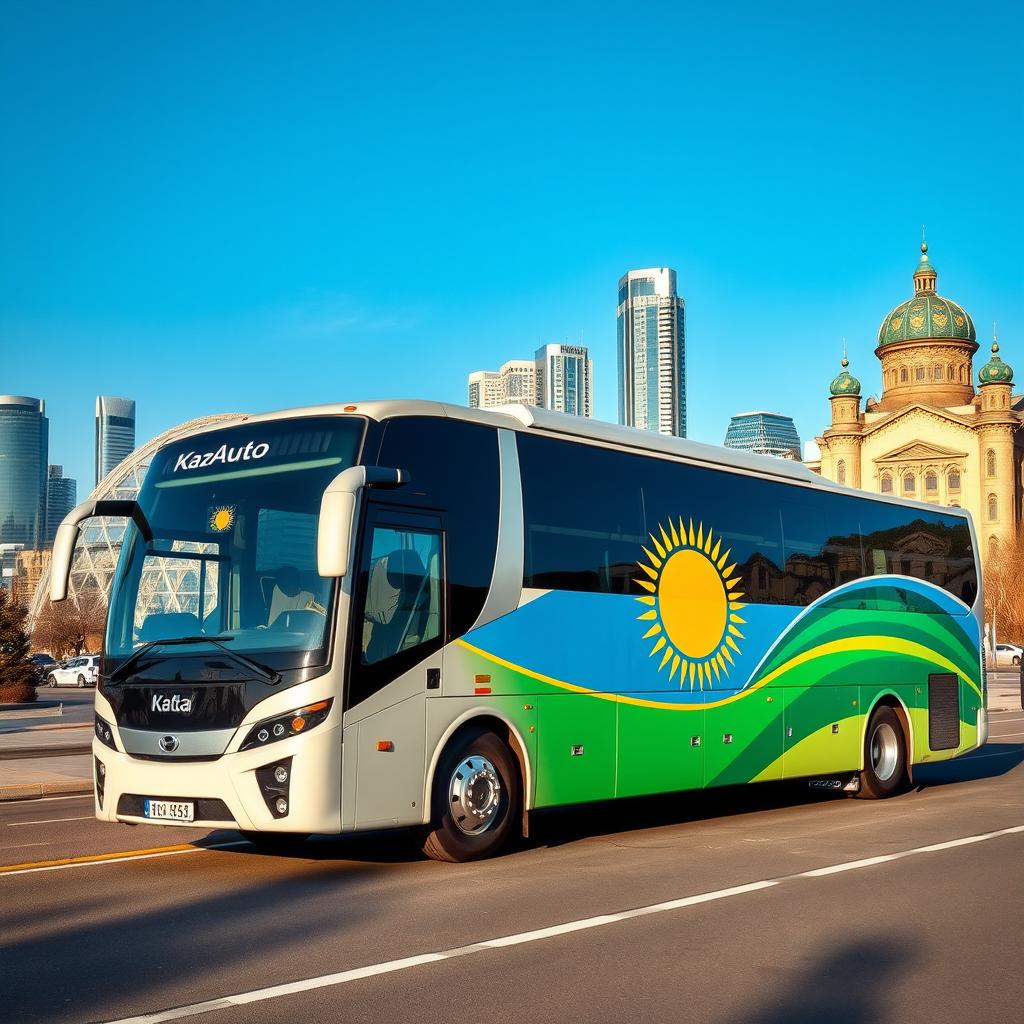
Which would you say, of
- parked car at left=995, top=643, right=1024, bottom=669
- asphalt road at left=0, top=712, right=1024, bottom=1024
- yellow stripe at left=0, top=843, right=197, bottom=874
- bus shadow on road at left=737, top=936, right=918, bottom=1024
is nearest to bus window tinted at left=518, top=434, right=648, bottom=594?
asphalt road at left=0, top=712, right=1024, bottom=1024

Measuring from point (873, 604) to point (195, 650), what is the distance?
31.0 ft

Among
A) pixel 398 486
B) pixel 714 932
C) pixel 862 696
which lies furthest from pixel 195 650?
pixel 862 696

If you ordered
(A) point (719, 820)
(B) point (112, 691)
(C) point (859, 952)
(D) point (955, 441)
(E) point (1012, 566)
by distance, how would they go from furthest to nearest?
1. (D) point (955, 441)
2. (E) point (1012, 566)
3. (A) point (719, 820)
4. (B) point (112, 691)
5. (C) point (859, 952)

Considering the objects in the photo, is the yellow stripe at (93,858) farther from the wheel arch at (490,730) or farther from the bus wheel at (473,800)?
the wheel arch at (490,730)

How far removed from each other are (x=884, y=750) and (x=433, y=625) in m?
8.44

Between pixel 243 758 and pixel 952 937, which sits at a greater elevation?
pixel 243 758

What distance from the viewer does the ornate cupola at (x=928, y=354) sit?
405ft

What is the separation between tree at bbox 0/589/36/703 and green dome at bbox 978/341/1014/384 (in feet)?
313

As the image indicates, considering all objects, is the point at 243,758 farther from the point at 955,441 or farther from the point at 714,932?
the point at 955,441

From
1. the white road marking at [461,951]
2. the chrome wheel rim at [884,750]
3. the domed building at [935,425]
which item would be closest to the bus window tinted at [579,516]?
the white road marking at [461,951]

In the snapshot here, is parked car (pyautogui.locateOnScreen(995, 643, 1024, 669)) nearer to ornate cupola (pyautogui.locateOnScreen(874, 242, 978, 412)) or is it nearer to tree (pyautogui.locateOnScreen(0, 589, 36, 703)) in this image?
ornate cupola (pyautogui.locateOnScreen(874, 242, 978, 412))

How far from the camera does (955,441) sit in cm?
11881

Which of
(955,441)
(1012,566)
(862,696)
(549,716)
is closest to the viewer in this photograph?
(549,716)

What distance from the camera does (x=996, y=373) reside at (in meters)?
119
